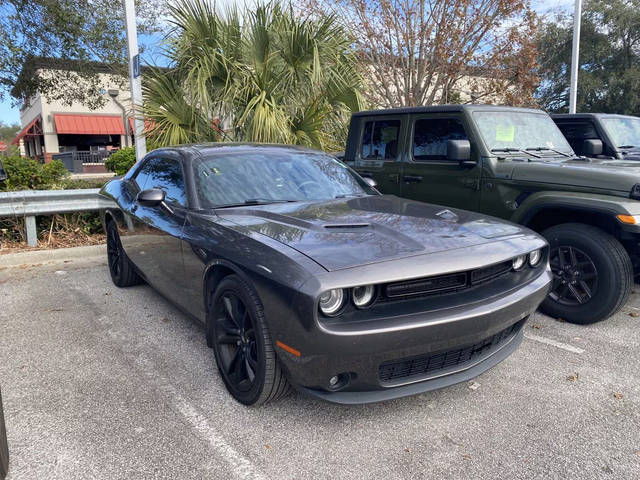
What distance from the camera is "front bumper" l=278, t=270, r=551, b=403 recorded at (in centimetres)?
232

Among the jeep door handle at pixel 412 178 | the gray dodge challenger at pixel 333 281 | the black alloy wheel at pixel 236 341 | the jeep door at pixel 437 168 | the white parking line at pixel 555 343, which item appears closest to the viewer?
the gray dodge challenger at pixel 333 281

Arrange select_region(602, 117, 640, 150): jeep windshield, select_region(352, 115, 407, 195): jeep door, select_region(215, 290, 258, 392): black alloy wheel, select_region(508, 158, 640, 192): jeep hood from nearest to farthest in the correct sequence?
select_region(215, 290, 258, 392): black alloy wheel < select_region(508, 158, 640, 192): jeep hood < select_region(352, 115, 407, 195): jeep door < select_region(602, 117, 640, 150): jeep windshield

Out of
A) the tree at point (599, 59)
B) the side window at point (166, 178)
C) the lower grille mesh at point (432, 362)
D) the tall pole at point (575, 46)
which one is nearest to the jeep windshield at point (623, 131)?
the lower grille mesh at point (432, 362)

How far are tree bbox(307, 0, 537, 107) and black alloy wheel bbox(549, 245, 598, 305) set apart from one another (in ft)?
24.6

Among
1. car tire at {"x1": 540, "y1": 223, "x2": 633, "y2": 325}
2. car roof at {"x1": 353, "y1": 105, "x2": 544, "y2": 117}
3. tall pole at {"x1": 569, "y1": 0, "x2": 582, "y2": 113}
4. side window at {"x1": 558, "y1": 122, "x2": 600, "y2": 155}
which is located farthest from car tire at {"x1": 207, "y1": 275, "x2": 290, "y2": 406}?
tall pole at {"x1": 569, "y1": 0, "x2": 582, "y2": 113}

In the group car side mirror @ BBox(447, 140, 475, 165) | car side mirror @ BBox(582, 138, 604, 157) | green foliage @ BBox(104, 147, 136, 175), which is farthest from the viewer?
green foliage @ BBox(104, 147, 136, 175)

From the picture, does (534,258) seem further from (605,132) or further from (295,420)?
(605,132)

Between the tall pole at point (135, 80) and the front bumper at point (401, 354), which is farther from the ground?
the tall pole at point (135, 80)

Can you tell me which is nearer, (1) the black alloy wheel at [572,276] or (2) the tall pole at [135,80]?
(1) the black alloy wheel at [572,276]

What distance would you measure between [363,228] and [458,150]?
86.7 inches

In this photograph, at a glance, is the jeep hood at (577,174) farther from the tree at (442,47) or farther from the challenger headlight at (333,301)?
the tree at (442,47)

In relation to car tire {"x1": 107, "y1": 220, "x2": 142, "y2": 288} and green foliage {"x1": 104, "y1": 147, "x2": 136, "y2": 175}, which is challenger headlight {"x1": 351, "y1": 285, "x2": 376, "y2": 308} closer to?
car tire {"x1": 107, "y1": 220, "x2": 142, "y2": 288}

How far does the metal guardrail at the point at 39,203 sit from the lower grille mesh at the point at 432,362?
5.05 metres

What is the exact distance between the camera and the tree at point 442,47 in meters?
11.0
